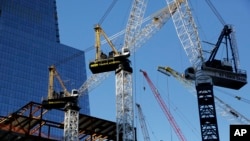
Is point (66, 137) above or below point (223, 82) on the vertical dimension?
below

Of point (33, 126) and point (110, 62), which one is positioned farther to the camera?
point (33, 126)

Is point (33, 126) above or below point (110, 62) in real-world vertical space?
below

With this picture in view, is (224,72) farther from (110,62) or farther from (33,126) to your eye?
(33,126)

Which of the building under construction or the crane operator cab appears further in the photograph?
the building under construction

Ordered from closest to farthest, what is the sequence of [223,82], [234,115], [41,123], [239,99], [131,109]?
[131,109]
[223,82]
[41,123]
[234,115]
[239,99]

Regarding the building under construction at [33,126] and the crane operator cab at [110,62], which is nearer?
the crane operator cab at [110,62]

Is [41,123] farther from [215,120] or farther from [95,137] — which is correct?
[215,120]

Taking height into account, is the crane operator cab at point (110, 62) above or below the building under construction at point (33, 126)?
above

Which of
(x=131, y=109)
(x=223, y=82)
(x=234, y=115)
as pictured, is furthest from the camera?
(x=234, y=115)

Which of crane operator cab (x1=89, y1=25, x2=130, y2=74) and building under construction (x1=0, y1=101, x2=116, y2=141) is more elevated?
crane operator cab (x1=89, y1=25, x2=130, y2=74)

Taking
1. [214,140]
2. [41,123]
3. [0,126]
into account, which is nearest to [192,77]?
[214,140]

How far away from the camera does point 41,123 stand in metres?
99.4

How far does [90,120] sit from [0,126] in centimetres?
2019

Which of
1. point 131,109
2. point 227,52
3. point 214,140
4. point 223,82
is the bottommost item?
point 214,140
